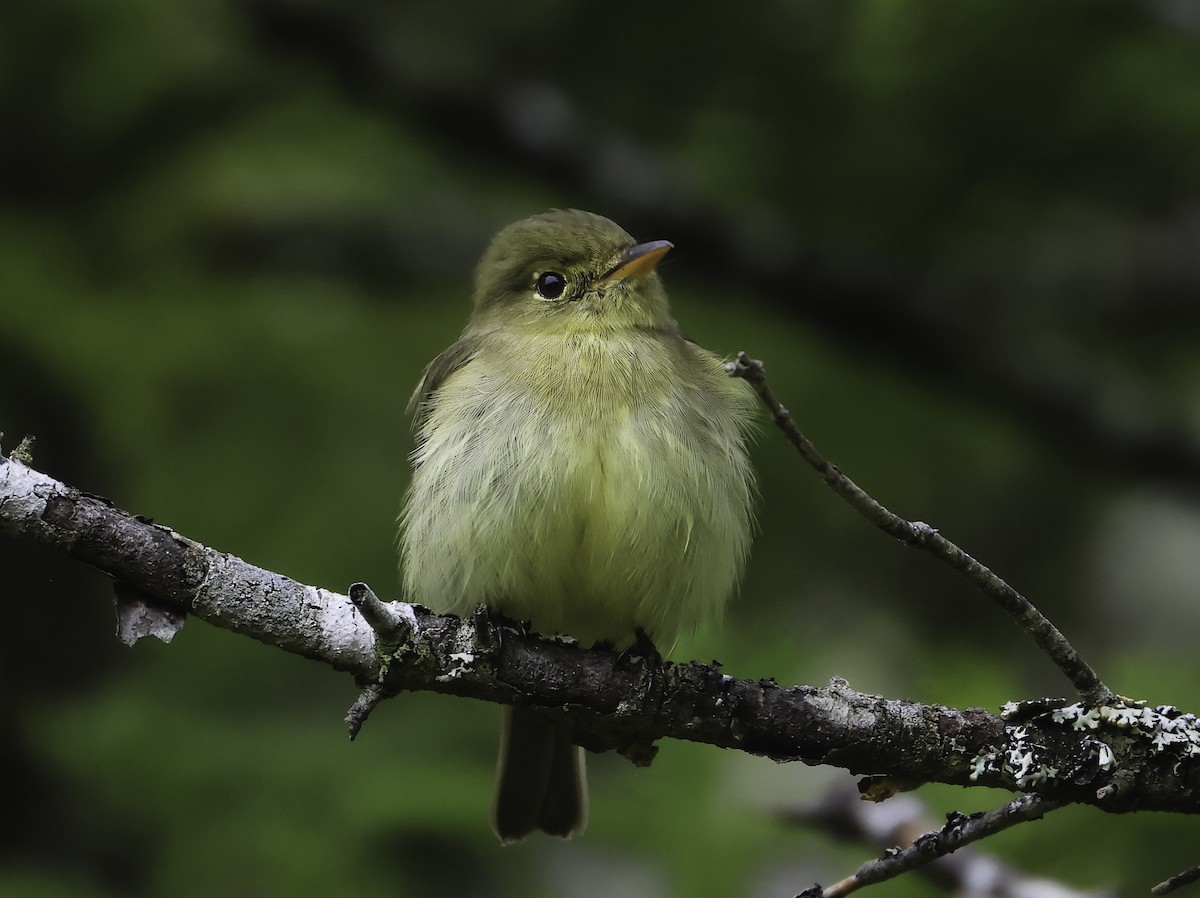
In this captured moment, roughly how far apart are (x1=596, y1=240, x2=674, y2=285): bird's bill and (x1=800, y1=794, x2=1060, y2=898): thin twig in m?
2.20

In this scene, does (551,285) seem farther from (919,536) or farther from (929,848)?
(929,848)

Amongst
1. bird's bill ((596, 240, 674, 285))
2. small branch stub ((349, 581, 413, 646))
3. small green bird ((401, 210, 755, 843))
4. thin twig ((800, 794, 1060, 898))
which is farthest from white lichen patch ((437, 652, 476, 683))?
bird's bill ((596, 240, 674, 285))

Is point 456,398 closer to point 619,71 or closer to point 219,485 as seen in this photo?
point 219,485

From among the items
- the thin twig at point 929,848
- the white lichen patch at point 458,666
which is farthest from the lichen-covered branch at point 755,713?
the thin twig at point 929,848

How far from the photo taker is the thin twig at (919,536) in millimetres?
2936

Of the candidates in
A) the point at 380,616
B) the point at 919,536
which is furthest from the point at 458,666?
the point at 919,536

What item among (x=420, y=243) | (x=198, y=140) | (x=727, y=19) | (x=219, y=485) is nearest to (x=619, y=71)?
(x=727, y=19)

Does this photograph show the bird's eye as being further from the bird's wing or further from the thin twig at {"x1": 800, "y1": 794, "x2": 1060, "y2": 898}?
the thin twig at {"x1": 800, "y1": 794, "x2": 1060, "y2": 898}

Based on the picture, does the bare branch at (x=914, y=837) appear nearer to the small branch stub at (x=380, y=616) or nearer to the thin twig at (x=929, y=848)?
the thin twig at (x=929, y=848)

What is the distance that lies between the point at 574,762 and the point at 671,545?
1.12 metres

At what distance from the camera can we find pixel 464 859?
5578 mm

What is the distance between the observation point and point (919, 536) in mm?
3174

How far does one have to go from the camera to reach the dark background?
539 cm

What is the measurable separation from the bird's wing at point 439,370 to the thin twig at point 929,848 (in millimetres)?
2387
